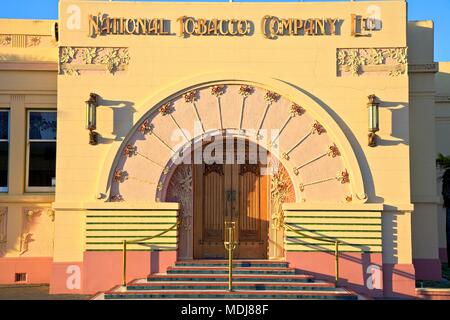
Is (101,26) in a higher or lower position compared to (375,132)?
higher

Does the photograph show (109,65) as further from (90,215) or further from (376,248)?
(376,248)

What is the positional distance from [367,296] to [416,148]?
13.3 feet

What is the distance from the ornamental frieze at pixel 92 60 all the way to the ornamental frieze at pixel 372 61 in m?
5.01

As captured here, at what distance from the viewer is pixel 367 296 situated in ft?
45.0

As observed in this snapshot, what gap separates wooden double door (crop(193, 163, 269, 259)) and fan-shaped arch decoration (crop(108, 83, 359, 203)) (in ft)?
2.68

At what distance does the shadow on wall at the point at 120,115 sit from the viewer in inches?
567

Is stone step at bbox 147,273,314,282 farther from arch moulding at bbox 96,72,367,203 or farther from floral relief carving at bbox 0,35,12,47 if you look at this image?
floral relief carving at bbox 0,35,12,47

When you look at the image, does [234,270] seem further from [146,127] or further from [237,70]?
[237,70]

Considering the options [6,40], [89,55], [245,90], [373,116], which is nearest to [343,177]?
[373,116]

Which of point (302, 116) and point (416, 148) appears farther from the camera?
point (416, 148)

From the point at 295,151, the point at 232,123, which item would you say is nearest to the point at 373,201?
the point at 295,151

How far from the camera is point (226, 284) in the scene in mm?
12898

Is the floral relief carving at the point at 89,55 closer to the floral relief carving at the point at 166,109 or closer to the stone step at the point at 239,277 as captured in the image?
the floral relief carving at the point at 166,109

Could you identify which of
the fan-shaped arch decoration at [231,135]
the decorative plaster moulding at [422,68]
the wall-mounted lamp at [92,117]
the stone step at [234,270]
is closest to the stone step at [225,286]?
the stone step at [234,270]
